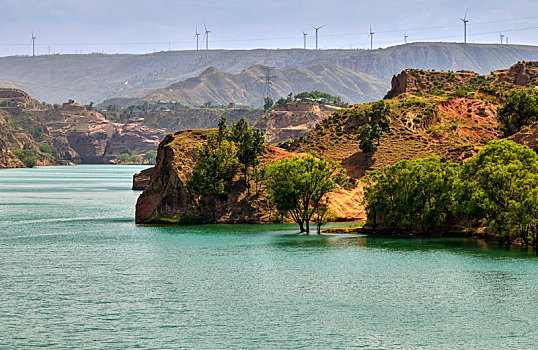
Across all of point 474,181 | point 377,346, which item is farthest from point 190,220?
point 377,346

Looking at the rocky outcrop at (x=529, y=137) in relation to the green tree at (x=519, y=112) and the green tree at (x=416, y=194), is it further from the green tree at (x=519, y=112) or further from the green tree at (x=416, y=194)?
the green tree at (x=519, y=112)

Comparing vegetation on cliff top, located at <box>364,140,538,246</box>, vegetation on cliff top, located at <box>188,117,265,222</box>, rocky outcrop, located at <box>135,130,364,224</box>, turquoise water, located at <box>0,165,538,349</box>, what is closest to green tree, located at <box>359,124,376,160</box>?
rocky outcrop, located at <box>135,130,364,224</box>

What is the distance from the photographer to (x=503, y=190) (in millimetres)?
106750

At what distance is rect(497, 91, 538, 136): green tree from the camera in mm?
187938

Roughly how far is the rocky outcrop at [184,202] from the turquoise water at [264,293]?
68.4 feet

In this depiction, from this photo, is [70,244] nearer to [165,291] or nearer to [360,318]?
[165,291]

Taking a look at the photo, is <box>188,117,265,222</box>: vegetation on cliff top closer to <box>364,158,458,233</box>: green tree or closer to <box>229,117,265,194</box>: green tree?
<box>229,117,265,194</box>: green tree

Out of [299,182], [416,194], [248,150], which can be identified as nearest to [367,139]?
[248,150]

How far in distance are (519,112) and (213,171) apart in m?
93.6

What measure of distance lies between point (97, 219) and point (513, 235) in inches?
3492

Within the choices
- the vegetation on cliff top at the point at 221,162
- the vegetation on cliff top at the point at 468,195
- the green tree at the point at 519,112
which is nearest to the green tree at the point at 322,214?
the vegetation on cliff top at the point at 468,195

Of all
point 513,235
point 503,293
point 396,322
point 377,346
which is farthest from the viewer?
point 513,235

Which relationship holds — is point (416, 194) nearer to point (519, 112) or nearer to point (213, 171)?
point (213, 171)

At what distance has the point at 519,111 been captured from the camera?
191000mm
